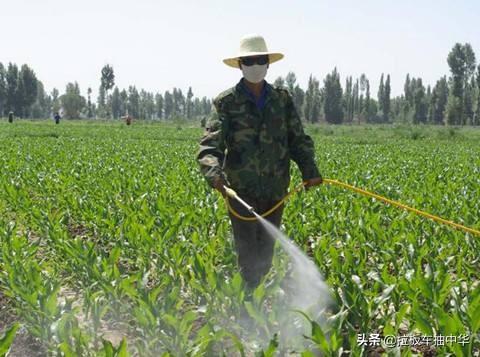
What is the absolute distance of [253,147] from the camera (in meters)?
4.19

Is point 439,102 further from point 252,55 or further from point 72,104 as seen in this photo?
point 252,55

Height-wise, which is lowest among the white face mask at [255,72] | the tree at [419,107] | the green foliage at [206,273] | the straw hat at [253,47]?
the green foliage at [206,273]

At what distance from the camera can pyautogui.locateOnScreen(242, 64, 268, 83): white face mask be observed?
399cm

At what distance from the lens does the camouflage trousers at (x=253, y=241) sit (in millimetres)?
4352

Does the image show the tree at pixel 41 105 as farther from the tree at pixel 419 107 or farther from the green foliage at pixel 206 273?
the green foliage at pixel 206 273

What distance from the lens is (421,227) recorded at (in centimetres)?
651

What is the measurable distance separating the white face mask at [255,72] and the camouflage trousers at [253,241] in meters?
0.94

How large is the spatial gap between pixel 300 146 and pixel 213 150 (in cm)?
76

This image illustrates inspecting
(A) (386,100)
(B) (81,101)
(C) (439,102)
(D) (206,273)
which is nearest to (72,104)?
(B) (81,101)

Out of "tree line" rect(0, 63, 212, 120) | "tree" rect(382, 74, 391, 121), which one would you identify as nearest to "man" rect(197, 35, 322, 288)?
"tree line" rect(0, 63, 212, 120)

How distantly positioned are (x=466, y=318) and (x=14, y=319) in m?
3.55

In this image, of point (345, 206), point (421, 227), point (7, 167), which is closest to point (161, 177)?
point (7, 167)


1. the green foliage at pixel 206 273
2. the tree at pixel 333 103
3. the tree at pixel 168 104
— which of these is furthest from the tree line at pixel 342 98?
the green foliage at pixel 206 273

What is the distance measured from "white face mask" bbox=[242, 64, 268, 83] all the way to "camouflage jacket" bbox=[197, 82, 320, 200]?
0.13 metres
